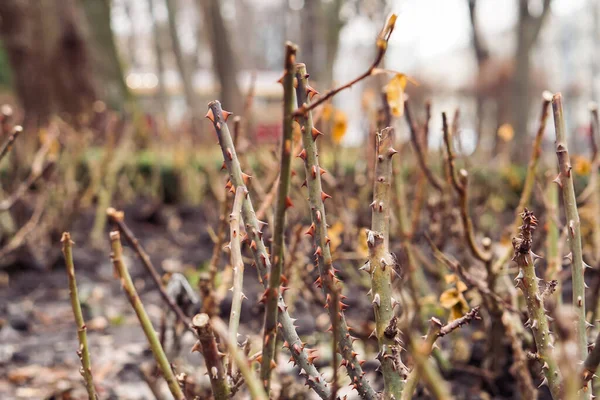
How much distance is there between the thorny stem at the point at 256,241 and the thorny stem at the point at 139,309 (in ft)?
0.63

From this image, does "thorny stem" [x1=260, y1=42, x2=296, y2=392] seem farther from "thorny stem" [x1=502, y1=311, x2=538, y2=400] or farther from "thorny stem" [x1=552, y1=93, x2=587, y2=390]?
"thorny stem" [x1=502, y1=311, x2=538, y2=400]

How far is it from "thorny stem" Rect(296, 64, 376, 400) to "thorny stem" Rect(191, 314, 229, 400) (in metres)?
0.18

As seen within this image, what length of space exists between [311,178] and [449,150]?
65 cm

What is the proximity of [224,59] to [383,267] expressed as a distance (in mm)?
9344

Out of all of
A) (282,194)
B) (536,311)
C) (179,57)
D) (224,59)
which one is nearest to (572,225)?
(536,311)

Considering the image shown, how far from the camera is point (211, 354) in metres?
0.90

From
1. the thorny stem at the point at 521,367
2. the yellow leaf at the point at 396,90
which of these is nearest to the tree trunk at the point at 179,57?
the thorny stem at the point at 521,367

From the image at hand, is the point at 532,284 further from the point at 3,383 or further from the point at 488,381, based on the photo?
the point at 3,383

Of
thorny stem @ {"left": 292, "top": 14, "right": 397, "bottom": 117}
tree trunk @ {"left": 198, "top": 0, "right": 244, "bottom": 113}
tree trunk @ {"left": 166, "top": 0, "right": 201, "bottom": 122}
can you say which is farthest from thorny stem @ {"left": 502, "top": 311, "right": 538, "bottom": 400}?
tree trunk @ {"left": 166, "top": 0, "right": 201, "bottom": 122}

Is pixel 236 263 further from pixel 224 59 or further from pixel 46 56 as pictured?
pixel 224 59

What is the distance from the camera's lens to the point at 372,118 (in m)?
2.43

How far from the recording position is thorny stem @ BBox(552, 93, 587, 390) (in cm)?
100

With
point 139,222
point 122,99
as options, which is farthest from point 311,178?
point 122,99

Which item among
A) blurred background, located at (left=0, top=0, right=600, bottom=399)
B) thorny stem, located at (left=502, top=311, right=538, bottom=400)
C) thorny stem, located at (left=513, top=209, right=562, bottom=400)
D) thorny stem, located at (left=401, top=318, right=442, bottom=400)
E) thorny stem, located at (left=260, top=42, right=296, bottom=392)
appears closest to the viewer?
thorny stem, located at (left=260, top=42, right=296, bottom=392)
